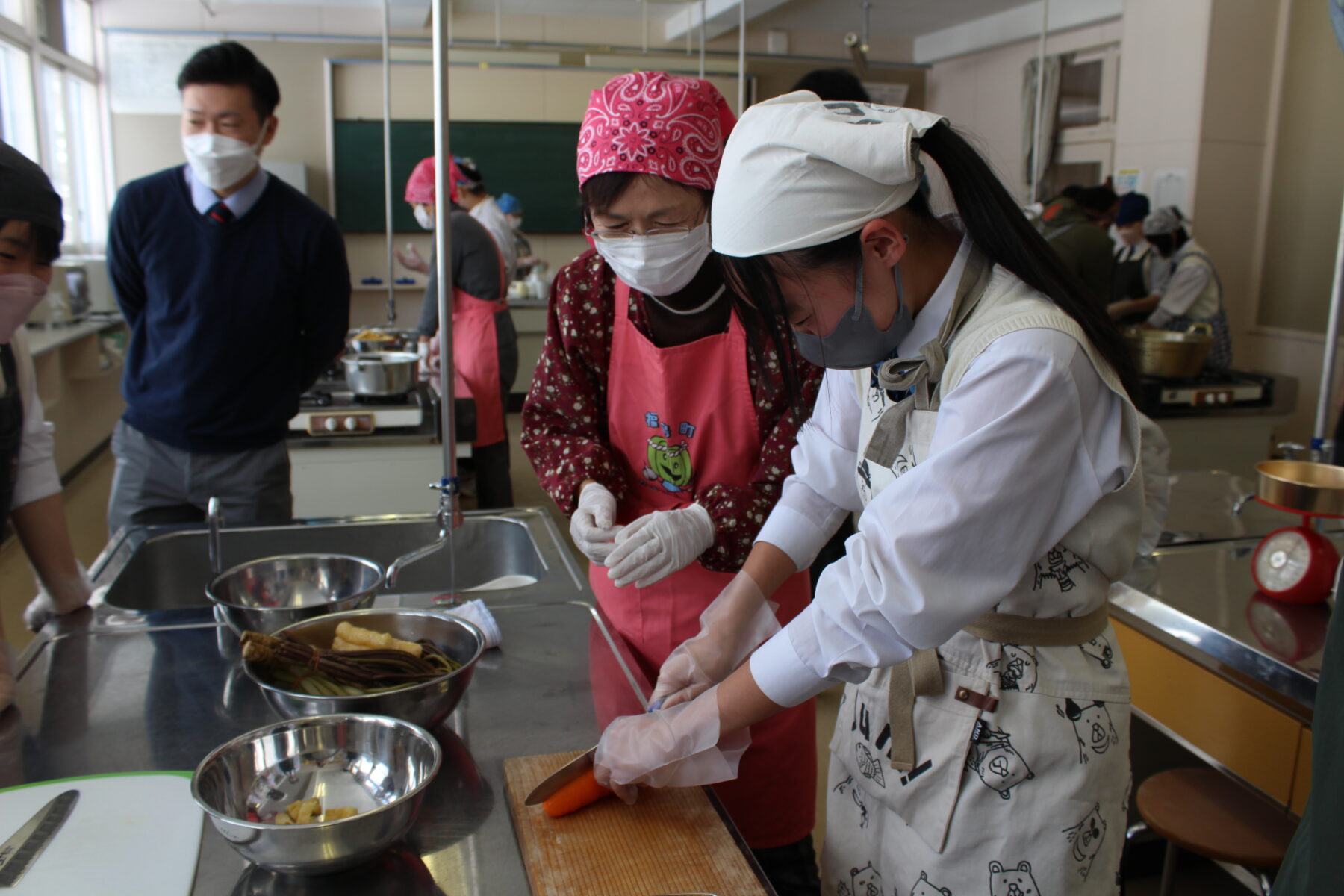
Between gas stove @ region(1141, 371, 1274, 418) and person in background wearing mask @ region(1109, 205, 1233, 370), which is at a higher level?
person in background wearing mask @ region(1109, 205, 1233, 370)

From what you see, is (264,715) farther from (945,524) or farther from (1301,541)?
(1301,541)

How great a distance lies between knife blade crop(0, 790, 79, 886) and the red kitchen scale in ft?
5.76

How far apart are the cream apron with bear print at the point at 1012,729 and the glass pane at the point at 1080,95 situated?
23.2 feet

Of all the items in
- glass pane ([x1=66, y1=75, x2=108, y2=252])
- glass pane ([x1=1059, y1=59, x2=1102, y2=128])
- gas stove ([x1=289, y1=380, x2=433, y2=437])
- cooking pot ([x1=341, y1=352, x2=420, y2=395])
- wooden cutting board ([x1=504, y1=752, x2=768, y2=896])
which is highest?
glass pane ([x1=1059, y1=59, x2=1102, y2=128])

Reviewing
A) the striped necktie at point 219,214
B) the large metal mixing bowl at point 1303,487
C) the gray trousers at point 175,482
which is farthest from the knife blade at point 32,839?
the large metal mixing bowl at point 1303,487

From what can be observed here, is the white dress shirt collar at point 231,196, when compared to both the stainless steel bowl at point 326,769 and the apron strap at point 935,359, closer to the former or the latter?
the stainless steel bowl at point 326,769

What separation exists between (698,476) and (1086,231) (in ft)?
13.1

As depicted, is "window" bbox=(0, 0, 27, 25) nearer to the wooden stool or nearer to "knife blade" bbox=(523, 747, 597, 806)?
"knife blade" bbox=(523, 747, 597, 806)

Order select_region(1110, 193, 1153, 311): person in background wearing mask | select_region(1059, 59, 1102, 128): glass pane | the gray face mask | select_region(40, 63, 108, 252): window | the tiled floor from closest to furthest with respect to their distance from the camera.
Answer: the gray face mask → the tiled floor → select_region(1110, 193, 1153, 311): person in background wearing mask → select_region(40, 63, 108, 252): window → select_region(1059, 59, 1102, 128): glass pane

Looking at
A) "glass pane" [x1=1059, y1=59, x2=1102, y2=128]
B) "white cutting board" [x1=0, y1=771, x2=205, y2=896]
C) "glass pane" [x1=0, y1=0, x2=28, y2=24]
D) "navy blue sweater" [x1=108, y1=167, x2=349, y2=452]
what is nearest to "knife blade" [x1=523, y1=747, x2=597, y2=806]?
"white cutting board" [x1=0, y1=771, x2=205, y2=896]

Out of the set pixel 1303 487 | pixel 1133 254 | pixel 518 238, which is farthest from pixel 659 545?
pixel 518 238

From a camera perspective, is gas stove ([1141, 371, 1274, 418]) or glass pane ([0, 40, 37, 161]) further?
glass pane ([0, 40, 37, 161])

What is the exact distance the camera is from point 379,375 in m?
2.77

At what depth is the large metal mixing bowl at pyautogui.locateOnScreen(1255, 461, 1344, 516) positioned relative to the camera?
5.11 feet
